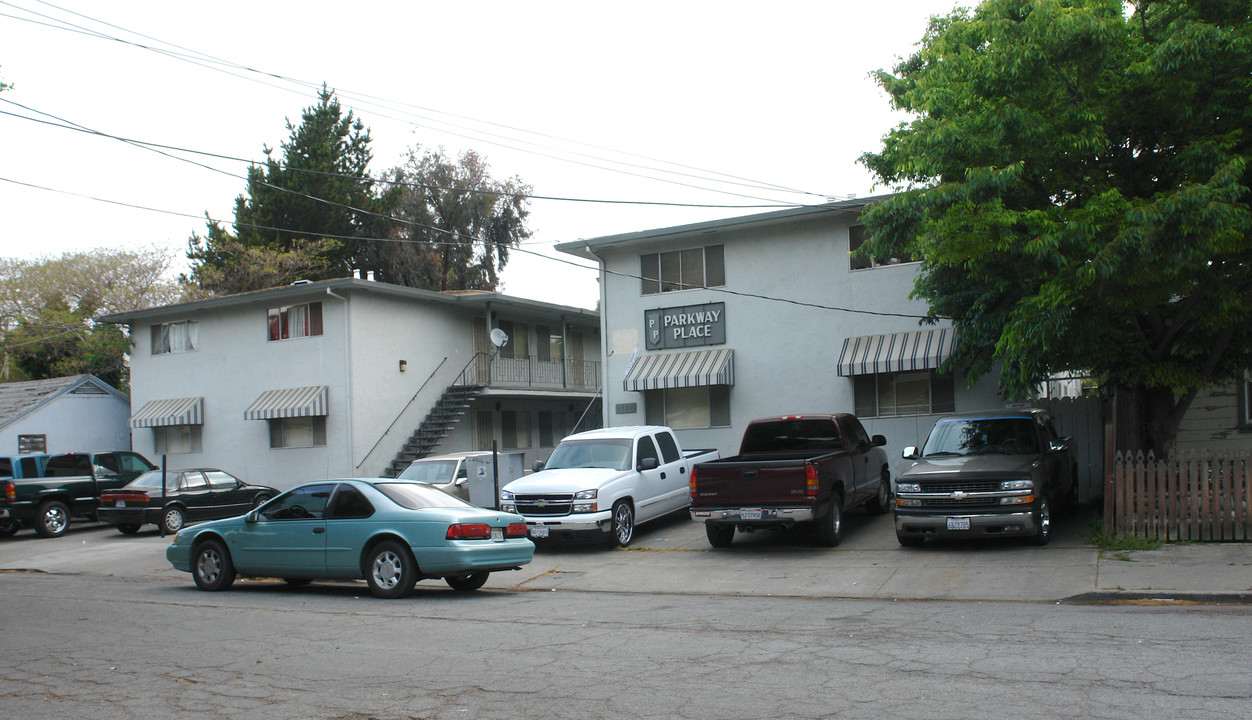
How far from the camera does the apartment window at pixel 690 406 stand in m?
22.6

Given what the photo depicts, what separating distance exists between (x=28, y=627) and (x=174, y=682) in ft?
13.1

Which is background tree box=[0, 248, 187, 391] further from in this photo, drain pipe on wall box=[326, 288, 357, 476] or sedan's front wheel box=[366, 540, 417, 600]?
sedan's front wheel box=[366, 540, 417, 600]

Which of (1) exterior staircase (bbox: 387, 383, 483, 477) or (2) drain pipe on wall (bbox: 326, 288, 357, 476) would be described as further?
(1) exterior staircase (bbox: 387, 383, 483, 477)

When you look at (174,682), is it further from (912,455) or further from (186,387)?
(186,387)

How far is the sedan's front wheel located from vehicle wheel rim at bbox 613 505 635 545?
4.56 meters

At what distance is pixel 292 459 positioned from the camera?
27219 mm

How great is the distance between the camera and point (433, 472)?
1966 centimetres

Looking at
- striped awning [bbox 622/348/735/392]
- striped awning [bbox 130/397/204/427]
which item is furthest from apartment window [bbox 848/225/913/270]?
striped awning [bbox 130/397/204/427]

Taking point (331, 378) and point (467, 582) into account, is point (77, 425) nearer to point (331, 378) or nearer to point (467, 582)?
point (331, 378)

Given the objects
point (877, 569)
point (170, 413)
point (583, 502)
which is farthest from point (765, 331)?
point (170, 413)

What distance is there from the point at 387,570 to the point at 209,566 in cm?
311

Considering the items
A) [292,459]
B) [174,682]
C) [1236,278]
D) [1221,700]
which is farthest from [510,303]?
[1221,700]

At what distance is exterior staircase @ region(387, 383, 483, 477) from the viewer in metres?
27.4

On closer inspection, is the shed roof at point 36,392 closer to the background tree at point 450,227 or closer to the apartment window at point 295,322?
the apartment window at point 295,322
